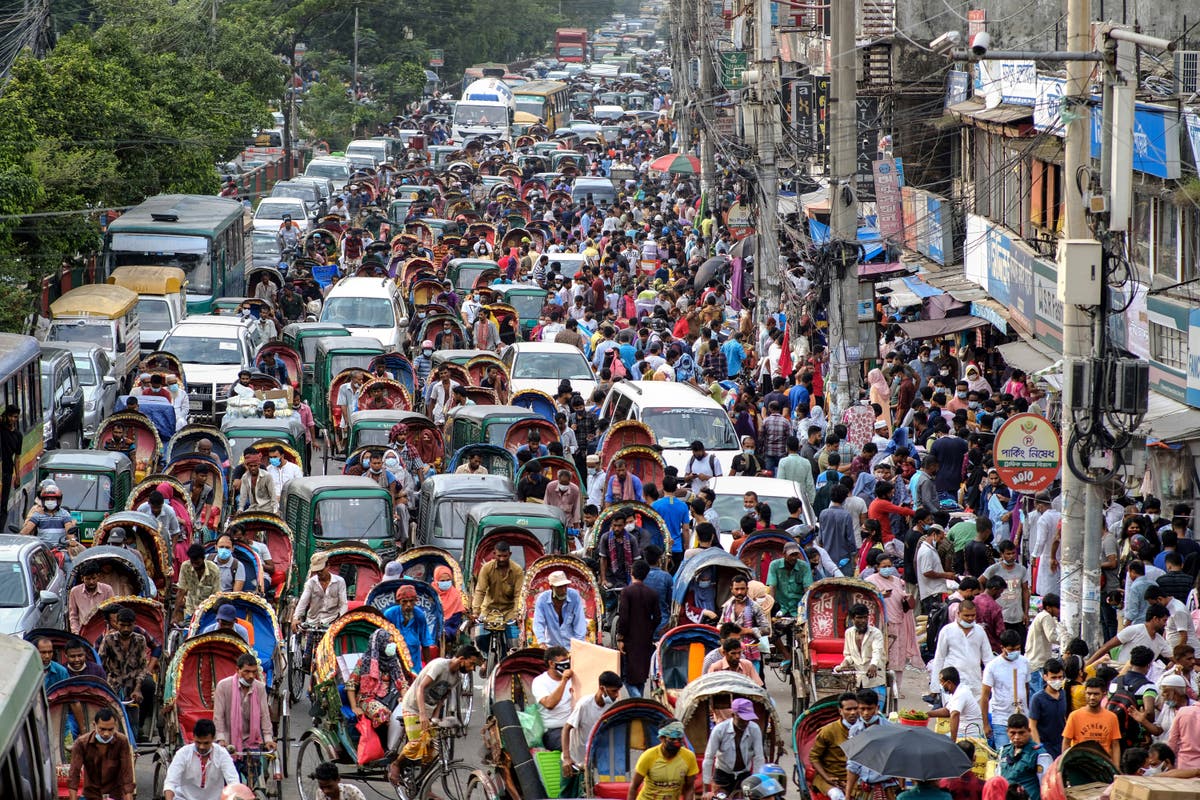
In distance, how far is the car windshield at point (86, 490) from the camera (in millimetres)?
20078

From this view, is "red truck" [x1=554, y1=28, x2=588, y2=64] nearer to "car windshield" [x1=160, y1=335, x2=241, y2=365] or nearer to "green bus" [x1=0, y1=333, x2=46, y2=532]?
"car windshield" [x1=160, y1=335, x2=241, y2=365]

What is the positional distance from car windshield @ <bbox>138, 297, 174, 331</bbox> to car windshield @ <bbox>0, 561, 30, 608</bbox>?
53.5ft

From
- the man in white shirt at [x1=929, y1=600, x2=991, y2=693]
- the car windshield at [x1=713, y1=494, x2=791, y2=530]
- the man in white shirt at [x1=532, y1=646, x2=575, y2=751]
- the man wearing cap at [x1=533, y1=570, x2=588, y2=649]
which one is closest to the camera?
the man in white shirt at [x1=532, y1=646, x2=575, y2=751]

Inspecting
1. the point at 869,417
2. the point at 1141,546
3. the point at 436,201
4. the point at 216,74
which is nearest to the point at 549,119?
the point at 436,201

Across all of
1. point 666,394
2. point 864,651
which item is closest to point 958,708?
point 864,651

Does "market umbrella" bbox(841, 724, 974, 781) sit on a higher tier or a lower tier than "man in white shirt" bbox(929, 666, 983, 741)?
higher

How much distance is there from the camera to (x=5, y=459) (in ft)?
68.3

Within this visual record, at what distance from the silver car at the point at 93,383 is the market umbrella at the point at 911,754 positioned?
16.4 metres

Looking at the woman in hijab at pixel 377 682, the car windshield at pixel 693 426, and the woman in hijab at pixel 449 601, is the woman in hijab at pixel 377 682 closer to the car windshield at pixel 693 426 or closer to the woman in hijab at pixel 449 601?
the woman in hijab at pixel 449 601

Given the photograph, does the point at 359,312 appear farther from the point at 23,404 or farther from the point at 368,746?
the point at 368,746

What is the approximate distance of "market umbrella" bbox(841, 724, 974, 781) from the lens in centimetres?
1089

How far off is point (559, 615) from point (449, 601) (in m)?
1.37

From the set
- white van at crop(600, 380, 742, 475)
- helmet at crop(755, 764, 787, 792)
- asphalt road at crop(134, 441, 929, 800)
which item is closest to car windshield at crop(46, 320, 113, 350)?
white van at crop(600, 380, 742, 475)

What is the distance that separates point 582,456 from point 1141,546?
897cm
